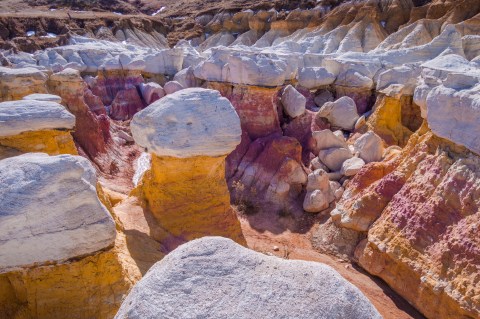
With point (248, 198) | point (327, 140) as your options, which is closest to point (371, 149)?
point (327, 140)

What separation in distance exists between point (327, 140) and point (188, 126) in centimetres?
469

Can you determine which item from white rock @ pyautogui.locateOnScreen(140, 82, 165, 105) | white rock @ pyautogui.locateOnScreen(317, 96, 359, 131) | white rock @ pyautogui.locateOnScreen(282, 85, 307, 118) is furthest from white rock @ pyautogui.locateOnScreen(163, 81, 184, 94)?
white rock @ pyautogui.locateOnScreen(317, 96, 359, 131)

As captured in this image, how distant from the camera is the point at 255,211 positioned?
7.90 metres

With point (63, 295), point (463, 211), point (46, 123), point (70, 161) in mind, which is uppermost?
point (70, 161)

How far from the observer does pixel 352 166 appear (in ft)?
25.6

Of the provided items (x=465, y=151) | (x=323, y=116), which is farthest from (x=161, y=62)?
(x=465, y=151)

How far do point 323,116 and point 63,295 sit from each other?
7873 mm

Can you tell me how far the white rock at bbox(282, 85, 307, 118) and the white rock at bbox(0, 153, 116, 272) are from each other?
669 centimetres

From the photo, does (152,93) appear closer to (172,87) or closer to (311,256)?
(172,87)

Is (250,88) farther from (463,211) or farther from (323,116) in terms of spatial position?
(463,211)

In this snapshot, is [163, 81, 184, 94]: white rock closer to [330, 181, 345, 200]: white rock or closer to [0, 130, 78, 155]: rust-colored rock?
[330, 181, 345, 200]: white rock

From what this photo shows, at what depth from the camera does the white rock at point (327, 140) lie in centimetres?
854

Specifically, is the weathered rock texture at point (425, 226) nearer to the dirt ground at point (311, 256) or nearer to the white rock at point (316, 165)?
the dirt ground at point (311, 256)

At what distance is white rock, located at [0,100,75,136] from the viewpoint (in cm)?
435
